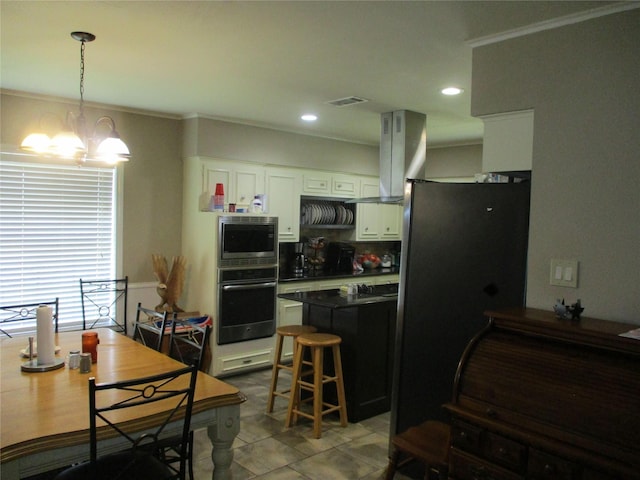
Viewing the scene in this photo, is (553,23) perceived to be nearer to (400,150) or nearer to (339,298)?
(400,150)

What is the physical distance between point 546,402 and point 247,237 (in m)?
3.36

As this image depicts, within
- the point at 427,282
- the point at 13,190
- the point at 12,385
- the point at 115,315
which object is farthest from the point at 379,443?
the point at 13,190

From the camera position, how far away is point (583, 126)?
2.28 m

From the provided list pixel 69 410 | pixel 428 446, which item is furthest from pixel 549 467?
pixel 69 410

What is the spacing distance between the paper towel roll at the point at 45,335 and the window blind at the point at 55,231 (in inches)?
72.4

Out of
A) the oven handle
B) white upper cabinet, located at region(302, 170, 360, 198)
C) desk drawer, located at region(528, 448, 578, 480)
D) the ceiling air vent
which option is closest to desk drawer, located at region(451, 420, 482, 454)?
desk drawer, located at region(528, 448, 578, 480)

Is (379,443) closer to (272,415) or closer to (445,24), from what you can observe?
(272,415)

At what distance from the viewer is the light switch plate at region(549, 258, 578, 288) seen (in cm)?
230

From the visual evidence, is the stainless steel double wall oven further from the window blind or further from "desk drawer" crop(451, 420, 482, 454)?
"desk drawer" crop(451, 420, 482, 454)

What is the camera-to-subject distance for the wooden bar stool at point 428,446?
90.7 inches

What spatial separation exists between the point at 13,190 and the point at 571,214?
13.2 feet

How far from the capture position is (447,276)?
110 inches

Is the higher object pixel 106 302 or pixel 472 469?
pixel 106 302

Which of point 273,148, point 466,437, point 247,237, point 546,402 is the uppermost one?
point 273,148
